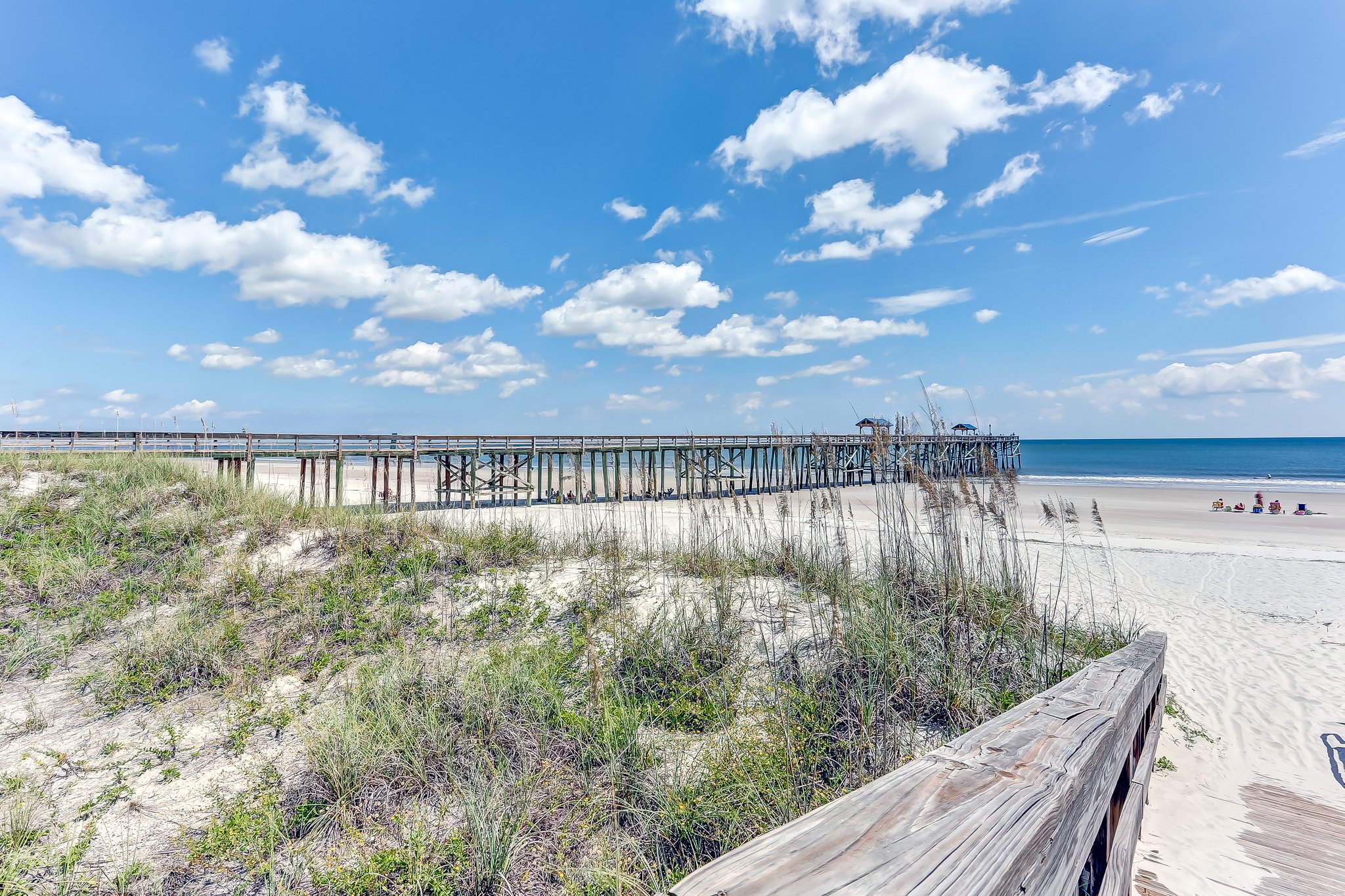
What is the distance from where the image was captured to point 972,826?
1.25 metres

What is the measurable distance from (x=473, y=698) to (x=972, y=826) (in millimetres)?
4502

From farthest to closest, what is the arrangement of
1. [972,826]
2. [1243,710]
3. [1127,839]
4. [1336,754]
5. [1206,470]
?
[1206,470] → [1243,710] → [1336,754] → [1127,839] → [972,826]

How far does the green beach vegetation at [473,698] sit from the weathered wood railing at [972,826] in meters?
1.84

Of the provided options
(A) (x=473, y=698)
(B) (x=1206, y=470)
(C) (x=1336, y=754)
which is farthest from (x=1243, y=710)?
(B) (x=1206, y=470)

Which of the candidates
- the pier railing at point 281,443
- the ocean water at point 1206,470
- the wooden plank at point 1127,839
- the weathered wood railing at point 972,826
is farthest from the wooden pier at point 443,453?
the ocean water at point 1206,470

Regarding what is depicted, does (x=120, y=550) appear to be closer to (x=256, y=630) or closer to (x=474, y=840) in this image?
(x=256, y=630)

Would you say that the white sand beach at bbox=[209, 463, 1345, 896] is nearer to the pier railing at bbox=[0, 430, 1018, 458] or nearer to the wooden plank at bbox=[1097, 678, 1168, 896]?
the wooden plank at bbox=[1097, 678, 1168, 896]

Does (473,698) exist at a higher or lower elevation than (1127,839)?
lower

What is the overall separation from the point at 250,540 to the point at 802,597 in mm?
8734

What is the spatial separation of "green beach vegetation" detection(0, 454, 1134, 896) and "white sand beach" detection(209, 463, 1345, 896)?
3.50 ft

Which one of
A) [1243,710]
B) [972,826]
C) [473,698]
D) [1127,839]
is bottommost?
[1243,710]

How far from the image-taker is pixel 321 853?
3758mm

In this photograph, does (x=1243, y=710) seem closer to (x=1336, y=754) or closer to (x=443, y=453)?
(x=1336, y=754)

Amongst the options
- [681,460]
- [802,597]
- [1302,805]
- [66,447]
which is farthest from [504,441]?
[1302,805]
